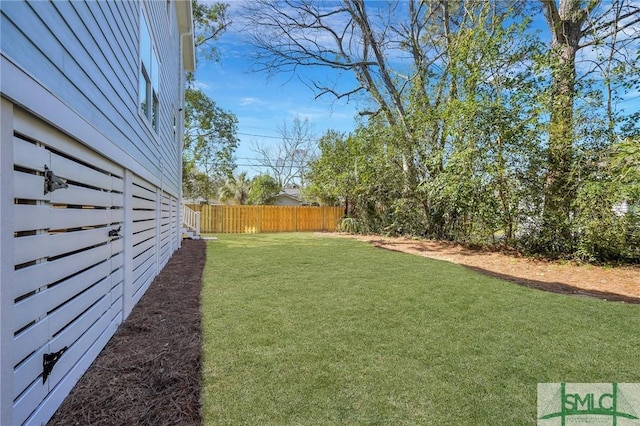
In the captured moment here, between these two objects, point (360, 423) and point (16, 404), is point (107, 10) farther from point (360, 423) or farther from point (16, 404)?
point (360, 423)

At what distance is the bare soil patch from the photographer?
493cm

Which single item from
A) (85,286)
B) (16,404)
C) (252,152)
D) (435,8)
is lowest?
(16,404)

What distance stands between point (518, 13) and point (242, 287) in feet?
32.3

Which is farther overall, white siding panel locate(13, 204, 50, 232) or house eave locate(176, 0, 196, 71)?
house eave locate(176, 0, 196, 71)

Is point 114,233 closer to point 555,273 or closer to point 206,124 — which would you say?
point 555,273

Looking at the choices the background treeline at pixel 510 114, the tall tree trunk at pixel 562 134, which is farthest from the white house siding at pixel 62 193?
the tall tree trunk at pixel 562 134

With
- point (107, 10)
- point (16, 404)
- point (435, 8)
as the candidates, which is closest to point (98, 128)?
point (107, 10)

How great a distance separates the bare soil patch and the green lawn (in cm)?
71

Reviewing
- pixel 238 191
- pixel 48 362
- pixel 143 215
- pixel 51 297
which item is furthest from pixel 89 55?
pixel 238 191

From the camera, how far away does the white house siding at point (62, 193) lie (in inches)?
53.2

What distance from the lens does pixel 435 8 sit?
1127 centimetres

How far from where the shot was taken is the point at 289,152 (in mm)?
29641

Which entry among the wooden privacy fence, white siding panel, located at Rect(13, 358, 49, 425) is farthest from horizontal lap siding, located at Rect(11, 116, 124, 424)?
the wooden privacy fence

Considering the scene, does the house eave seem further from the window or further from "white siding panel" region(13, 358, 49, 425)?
"white siding panel" region(13, 358, 49, 425)
